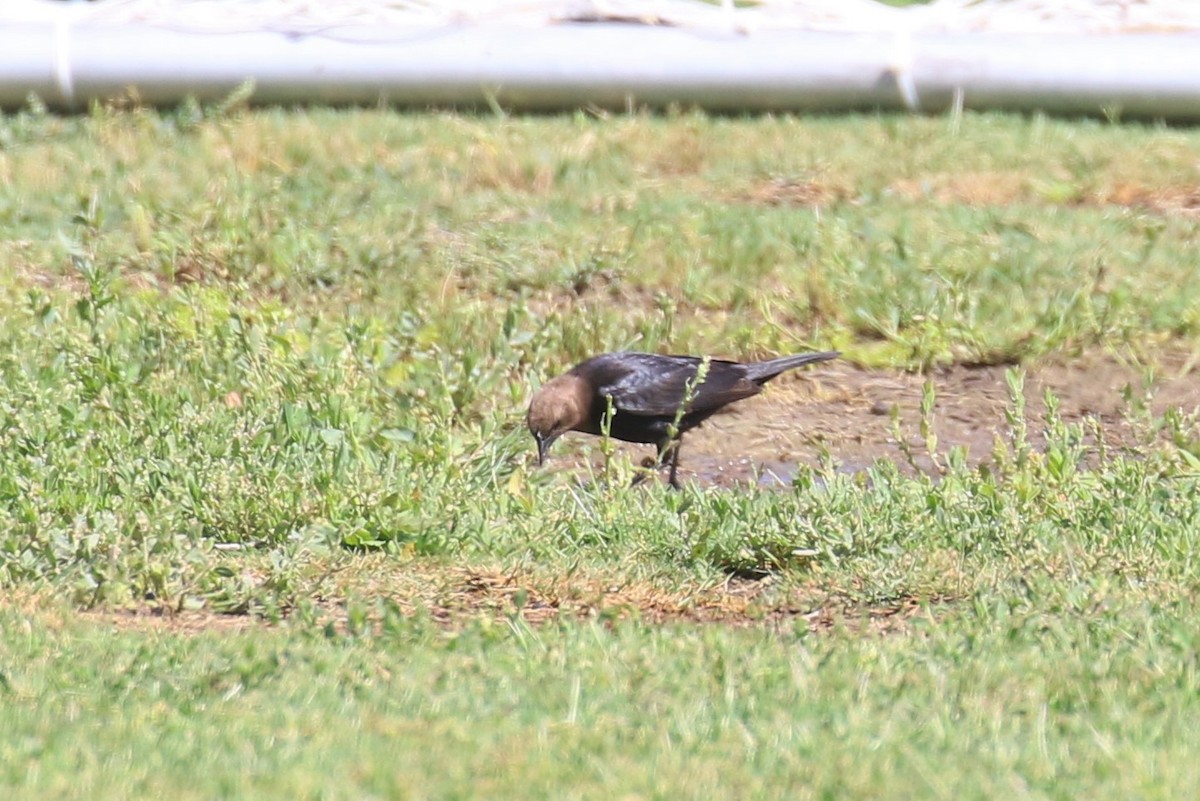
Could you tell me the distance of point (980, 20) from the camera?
12164 millimetres

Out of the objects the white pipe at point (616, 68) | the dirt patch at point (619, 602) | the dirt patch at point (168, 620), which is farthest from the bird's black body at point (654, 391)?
the white pipe at point (616, 68)

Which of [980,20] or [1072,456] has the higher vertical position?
[980,20]

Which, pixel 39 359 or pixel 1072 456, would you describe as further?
pixel 39 359

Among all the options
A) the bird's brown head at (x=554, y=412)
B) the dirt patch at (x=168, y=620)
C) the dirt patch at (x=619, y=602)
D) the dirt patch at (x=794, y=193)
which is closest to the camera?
the dirt patch at (x=168, y=620)

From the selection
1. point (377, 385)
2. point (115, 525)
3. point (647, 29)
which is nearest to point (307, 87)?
point (647, 29)

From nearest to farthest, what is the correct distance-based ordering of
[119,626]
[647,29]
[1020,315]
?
1. [119,626]
2. [1020,315]
3. [647,29]

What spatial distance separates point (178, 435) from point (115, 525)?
75cm

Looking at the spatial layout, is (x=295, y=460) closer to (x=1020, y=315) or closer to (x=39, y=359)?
(x=39, y=359)

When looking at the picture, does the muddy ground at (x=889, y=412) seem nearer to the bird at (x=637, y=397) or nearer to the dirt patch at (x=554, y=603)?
the bird at (x=637, y=397)

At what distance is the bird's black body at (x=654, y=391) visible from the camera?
717 centimetres

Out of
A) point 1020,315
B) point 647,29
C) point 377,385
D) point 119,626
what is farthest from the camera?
point 647,29

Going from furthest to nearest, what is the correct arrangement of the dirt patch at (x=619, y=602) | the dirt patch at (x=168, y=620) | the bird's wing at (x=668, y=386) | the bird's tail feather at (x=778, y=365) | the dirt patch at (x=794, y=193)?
1. the dirt patch at (x=794, y=193)
2. the bird's tail feather at (x=778, y=365)
3. the bird's wing at (x=668, y=386)
4. the dirt patch at (x=619, y=602)
5. the dirt patch at (x=168, y=620)

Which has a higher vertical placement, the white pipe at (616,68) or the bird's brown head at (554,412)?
the white pipe at (616,68)

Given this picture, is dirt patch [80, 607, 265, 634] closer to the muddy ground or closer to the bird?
the bird
